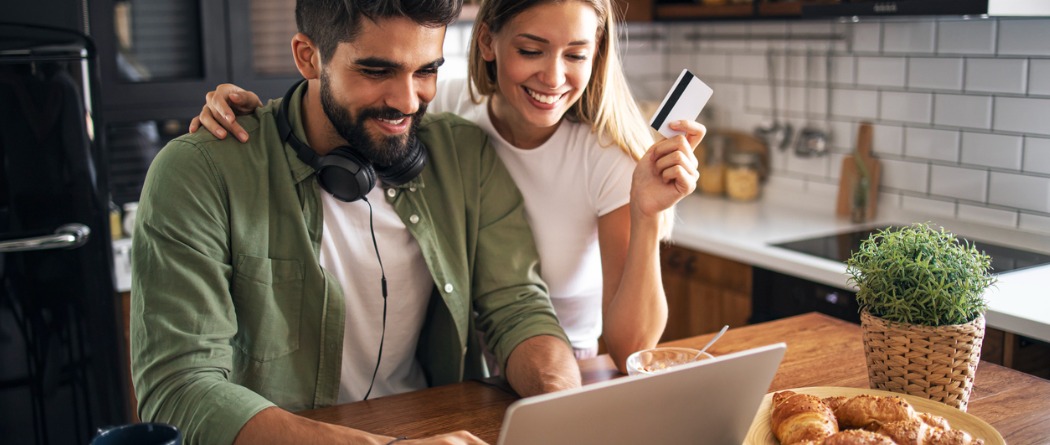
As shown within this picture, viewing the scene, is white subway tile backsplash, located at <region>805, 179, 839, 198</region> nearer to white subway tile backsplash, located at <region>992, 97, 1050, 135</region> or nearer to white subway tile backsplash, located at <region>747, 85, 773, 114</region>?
white subway tile backsplash, located at <region>747, 85, 773, 114</region>

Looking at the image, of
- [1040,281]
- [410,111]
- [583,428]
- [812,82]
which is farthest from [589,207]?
[812,82]

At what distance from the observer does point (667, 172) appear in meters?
1.65

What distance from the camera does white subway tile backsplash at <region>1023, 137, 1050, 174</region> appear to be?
2771mm

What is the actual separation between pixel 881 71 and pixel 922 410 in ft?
6.88

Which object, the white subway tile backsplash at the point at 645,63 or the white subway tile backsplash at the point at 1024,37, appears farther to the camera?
the white subway tile backsplash at the point at 645,63

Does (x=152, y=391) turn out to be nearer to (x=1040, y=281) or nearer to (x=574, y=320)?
(x=574, y=320)

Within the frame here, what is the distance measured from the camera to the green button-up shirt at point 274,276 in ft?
4.77

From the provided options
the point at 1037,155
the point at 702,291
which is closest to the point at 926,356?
the point at 1037,155

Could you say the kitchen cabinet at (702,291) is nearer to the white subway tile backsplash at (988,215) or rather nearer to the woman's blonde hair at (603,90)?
the white subway tile backsplash at (988,215)

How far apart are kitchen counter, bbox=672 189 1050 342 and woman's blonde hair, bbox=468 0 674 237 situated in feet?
2.06

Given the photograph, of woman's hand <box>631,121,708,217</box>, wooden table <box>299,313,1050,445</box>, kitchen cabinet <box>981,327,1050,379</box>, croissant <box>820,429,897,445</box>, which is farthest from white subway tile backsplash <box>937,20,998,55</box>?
croissant <box>820,429,897,445</box>

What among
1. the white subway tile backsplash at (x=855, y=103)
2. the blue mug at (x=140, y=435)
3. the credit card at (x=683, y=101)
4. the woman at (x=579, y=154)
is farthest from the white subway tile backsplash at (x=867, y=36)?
the blue mug at (x=140, y=435)

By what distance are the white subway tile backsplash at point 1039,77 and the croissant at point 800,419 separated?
184 cm

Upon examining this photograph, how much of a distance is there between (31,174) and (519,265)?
1547 millimetres
